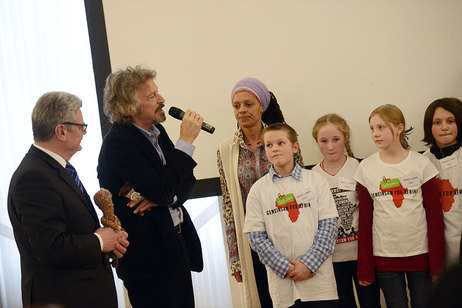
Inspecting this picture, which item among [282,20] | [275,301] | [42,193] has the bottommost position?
[275,301]

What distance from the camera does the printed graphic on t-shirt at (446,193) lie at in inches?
97.4

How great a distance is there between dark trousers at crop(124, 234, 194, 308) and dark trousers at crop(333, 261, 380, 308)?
0.91 m

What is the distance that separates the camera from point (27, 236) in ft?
5.83

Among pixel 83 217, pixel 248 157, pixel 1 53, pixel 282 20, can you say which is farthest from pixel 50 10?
pixel 83 217

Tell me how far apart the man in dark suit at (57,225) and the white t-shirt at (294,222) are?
77 cm

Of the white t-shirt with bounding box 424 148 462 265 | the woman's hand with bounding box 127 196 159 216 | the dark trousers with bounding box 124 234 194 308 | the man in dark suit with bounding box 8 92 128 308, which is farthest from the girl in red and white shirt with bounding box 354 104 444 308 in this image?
the man in dark suit with bounding box 8 92 128 308

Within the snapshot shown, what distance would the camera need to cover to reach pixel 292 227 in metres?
2.34

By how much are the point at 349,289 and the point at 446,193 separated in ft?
2.43

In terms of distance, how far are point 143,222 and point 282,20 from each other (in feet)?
5.90

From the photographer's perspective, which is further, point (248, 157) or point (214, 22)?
point (214, 22)

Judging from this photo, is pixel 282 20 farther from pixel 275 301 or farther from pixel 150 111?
pixel 275 301

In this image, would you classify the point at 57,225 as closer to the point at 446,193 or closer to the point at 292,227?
the point at 292,227

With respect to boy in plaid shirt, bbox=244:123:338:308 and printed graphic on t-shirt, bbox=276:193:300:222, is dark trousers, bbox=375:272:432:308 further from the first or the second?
printed graphic on t-shirt, bbox=276:193:300:222

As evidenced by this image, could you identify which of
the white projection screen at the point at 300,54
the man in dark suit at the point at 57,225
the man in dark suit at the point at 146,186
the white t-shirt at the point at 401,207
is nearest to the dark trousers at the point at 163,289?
the man in dark suit at the point at 146,186
